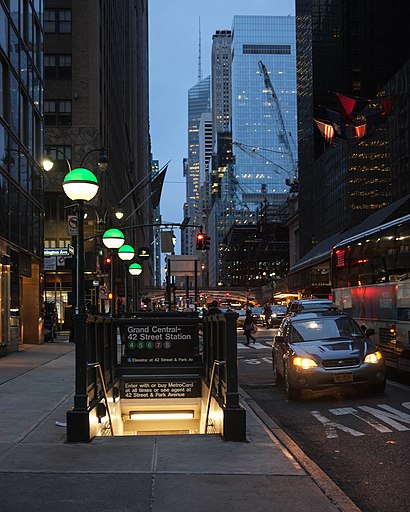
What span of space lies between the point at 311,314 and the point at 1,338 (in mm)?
12383

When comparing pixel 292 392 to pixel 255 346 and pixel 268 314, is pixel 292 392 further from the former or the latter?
pixel 268 314

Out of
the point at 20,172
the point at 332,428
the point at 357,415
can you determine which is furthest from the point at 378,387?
the point at 20,172

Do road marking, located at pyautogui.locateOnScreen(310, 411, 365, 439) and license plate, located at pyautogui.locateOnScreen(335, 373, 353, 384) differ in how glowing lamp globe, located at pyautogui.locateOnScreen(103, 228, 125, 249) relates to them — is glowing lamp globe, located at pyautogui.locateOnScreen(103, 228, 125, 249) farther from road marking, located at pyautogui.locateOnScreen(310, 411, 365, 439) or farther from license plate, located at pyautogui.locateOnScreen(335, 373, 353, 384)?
road marking, located at pyautogui.locateOnScreen(310, 411, 365, 439)

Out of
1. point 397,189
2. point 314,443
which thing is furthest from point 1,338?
point 397,189

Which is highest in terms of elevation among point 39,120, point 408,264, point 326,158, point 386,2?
point 386,2

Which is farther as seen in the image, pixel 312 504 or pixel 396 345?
pixel 396 345

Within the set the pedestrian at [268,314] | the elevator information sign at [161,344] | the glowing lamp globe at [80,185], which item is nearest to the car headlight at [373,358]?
the elevator information sign at [161,344]

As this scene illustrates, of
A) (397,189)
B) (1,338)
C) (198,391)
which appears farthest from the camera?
(397,189)

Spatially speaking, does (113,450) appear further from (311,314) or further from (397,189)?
(397,189)

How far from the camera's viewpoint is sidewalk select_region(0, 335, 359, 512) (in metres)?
5.96

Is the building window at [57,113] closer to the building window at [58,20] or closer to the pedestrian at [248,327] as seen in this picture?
the building window at [58,20]

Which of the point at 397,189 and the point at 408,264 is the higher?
the point at 397,189

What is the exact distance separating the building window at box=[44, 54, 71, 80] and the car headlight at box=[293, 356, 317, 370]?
44.7 m

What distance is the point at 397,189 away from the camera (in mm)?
68375
